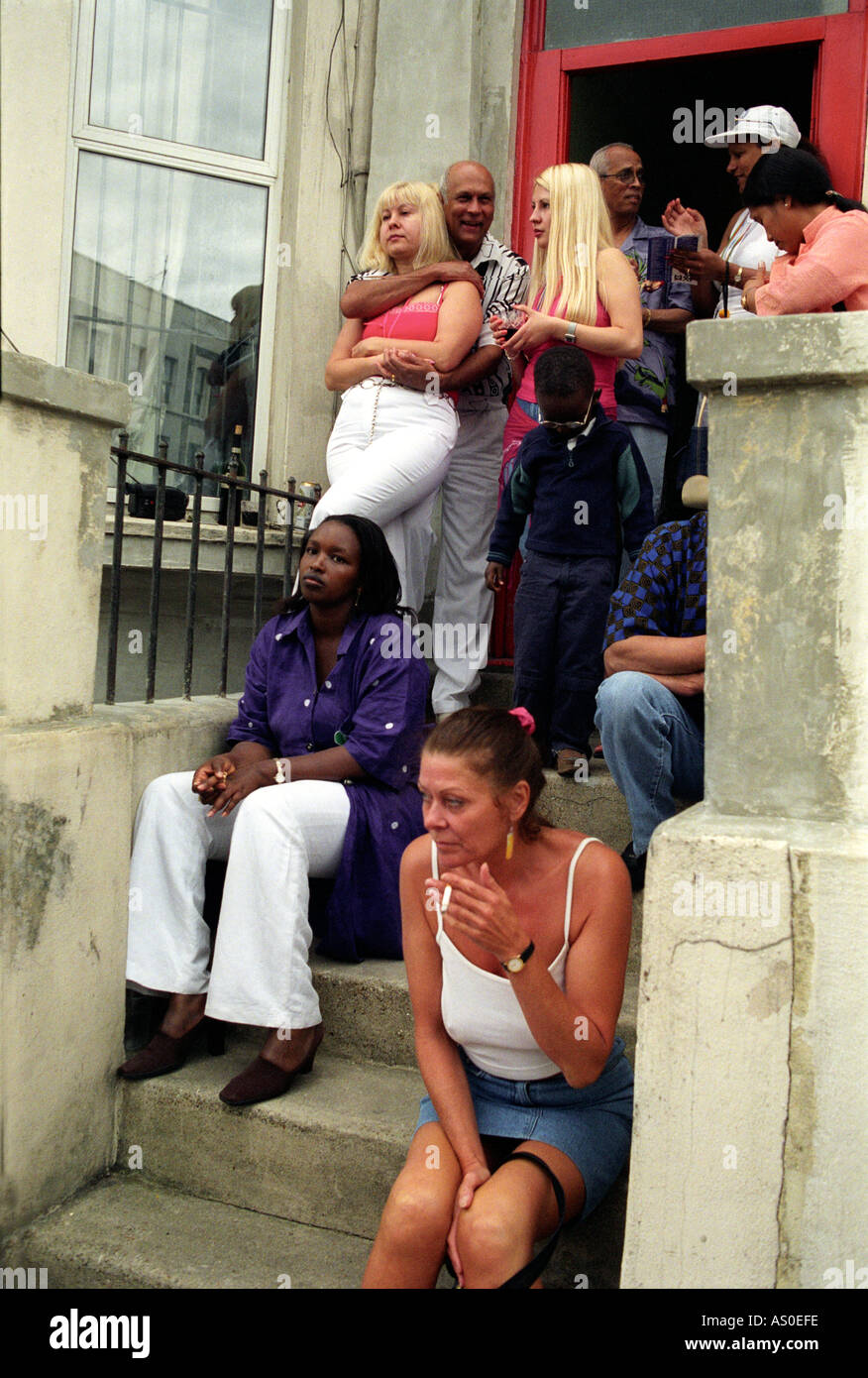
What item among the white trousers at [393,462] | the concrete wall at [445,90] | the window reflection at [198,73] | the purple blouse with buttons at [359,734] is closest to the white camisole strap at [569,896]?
the purple blouse with buttons at [359,734]

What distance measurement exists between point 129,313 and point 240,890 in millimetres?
3548

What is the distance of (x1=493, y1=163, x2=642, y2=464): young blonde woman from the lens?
4387mm

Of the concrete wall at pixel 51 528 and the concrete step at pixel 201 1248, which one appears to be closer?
the concrete step at pixel 201 1248

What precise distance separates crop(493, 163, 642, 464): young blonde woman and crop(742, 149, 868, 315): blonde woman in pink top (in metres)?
0.95

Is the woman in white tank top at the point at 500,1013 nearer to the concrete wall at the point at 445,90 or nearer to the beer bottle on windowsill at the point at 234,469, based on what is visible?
the beer bottle on windowsill at the point at 234,469

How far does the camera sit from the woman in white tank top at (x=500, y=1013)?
2.36 meters

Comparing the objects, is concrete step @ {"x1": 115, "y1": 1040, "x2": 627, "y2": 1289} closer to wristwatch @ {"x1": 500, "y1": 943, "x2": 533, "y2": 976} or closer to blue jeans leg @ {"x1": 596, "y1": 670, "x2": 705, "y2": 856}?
wristwatch @ {"x1": 500, "y1": 943, "x2": 533, "y2": 976}

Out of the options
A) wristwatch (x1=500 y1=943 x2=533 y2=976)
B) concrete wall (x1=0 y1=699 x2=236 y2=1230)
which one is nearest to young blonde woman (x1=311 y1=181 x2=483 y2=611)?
concrete wall (x1=0 y1=699 x2=236 y2=1230)

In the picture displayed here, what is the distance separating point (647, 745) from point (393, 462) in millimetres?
1626

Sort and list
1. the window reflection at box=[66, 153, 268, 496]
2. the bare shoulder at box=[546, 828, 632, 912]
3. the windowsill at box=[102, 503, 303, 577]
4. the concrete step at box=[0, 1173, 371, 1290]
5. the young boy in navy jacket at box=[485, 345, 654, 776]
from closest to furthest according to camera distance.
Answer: the bare shoulder at box=[546, 828, 632, 912] < the concrete step at box=[0, 1173, 371, 1290] < the young boy in navy jacket at box=[485, 345, 654, 776] < the windowsill at box=[102, 503, 303, 577] < the window reflection at box=[66, 153, 268, 496]

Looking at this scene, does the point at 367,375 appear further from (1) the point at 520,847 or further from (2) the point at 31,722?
(1) the point at 520,847

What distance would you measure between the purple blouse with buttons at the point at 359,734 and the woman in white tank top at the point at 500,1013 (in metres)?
0.90

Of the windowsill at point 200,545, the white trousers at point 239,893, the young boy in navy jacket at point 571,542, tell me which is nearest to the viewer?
the white trousers at point 239,893
